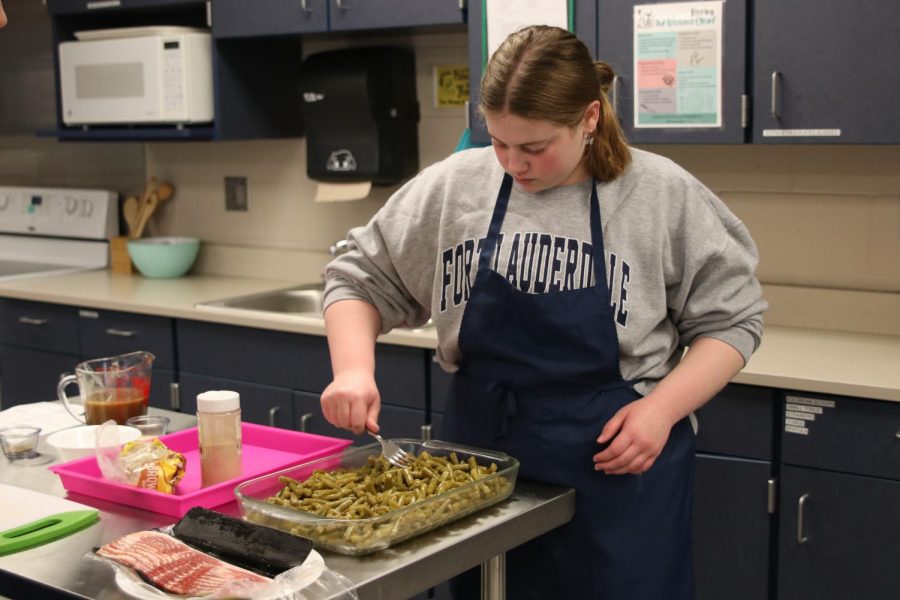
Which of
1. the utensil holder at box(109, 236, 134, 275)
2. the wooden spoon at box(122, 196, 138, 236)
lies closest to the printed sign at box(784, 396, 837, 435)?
the utensil holder at box(109, 236, 134, 275)

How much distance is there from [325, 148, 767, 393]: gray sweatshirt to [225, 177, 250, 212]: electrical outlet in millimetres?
2368

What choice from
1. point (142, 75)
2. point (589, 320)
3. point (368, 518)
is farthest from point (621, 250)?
point (142, 75)

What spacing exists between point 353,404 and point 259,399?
5.92 ft

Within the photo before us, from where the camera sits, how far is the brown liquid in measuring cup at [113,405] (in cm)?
200

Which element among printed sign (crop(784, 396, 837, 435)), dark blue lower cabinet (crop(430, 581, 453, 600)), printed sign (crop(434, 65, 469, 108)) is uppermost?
printed sign (crop(434, 65, 469, 108))

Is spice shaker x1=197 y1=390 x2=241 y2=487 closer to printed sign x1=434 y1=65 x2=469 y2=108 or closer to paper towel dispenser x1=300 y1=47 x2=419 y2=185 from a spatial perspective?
Answer: paper towel dispenser x1=300 y1=47 x2=419 y2=185

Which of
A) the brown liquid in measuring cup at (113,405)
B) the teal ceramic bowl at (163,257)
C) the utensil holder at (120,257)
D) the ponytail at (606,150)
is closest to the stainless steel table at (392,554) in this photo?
the brown liquid in measuring cup at (113,405)

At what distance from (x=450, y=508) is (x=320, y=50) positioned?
271cm

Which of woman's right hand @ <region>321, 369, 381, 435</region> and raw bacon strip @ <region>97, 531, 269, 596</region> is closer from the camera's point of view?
raw bacon strip @ <region>97, 531, 269, 596</region>

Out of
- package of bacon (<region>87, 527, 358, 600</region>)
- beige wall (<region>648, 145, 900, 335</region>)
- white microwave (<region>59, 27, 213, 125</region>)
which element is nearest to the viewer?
package of bacon (<region>87, 527, 358, 600</region>)

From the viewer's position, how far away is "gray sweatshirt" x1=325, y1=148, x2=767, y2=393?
1758 mm

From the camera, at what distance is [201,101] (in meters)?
3.75

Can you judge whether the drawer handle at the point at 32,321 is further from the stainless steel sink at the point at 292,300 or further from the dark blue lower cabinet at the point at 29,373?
the stainless steel sink at the point at 292,300

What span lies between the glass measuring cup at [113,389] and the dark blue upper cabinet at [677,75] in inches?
57.1
